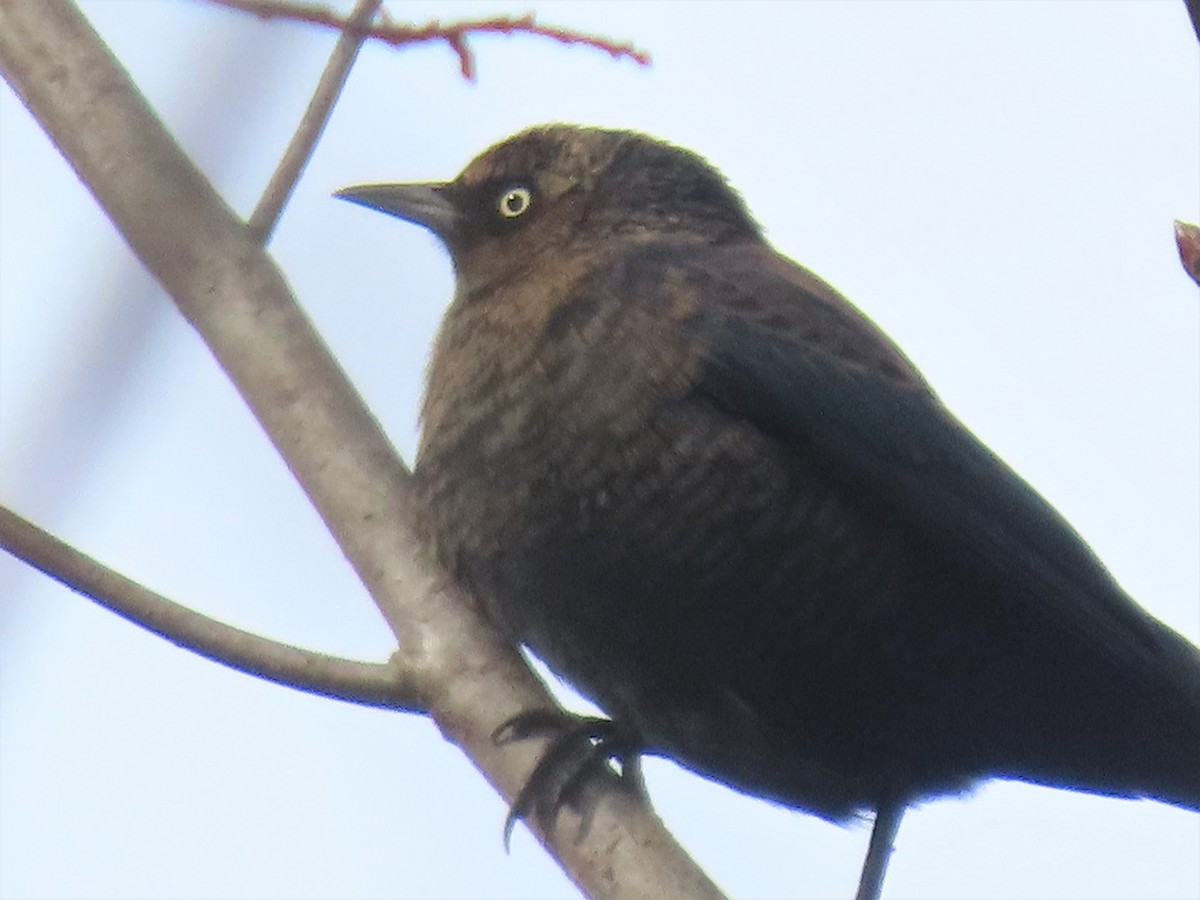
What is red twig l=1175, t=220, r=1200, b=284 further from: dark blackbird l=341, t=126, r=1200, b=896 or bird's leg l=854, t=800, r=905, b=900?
bird's leg l=854, t=800, r=905, b=900

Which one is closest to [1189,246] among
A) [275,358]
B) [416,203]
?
[275,358]

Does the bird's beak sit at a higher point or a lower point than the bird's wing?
higher

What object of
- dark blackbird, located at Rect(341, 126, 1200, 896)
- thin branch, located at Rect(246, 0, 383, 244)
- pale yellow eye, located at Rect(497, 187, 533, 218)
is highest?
pale yellow eye, located at Rect(497, 187, 533, 218)

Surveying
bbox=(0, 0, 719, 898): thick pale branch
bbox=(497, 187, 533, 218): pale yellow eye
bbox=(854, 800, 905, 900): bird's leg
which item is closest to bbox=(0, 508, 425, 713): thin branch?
bbox=(0, 0, 719, 898): thick pale branch

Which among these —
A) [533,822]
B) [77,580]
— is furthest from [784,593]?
[77,580]

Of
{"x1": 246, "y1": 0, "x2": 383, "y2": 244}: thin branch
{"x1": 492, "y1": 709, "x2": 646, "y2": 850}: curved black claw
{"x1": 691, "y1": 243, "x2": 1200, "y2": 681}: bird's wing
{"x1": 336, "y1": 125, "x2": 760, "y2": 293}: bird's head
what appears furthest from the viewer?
{"x1": 336, "y1": 125, "x2": 760, "y2": 293}: bird's head

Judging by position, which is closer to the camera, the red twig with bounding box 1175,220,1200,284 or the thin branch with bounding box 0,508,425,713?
the red twig with bounding box 1175,220,1200,284

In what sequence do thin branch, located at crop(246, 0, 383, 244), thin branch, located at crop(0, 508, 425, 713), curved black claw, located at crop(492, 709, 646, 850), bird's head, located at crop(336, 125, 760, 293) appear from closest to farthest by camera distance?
thin branch, located at crop(0, 508, 425, 713)
curved black claw, located at crop(492, 709, 646, 850)
thin branch, located at crop(246, 0, 383, 244)
bird's head, located at crop(336, 125, 760, 293)

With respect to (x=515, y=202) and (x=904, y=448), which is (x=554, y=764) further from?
(x=515, y=202)
